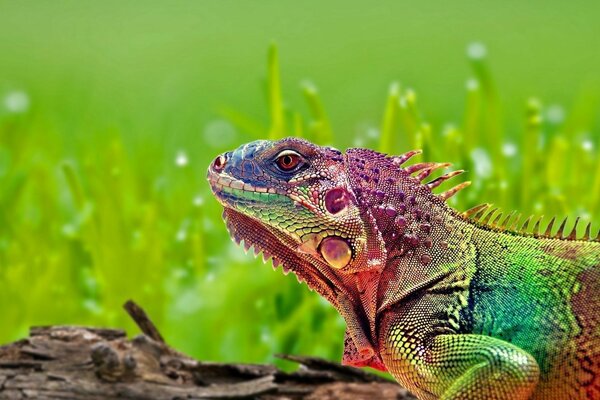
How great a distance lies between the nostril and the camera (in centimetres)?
274

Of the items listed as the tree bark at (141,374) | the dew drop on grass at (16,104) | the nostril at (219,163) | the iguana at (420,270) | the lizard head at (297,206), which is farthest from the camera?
the dew drop on grass at (16,104)

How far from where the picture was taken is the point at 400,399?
339 cm

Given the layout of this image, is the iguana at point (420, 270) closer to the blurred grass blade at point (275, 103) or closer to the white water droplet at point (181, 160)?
the white water droplet at point (181, 160)

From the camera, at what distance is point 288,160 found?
271 cm

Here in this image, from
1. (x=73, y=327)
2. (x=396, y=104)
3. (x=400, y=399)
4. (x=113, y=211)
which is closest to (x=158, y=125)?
(x=113, y=211)

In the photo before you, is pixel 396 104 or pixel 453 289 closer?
pixel 453 289

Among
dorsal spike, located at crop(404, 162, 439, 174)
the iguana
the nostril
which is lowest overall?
the iguana

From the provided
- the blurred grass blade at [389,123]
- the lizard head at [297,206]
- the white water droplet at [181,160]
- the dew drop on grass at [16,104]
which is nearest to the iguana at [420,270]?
the lizard head at [297,206]

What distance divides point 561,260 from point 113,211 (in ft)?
9.30

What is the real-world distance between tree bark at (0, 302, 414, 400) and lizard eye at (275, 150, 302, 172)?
1064mm

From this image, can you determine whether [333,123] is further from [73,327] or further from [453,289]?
[453,289]

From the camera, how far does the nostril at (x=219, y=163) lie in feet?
8.98

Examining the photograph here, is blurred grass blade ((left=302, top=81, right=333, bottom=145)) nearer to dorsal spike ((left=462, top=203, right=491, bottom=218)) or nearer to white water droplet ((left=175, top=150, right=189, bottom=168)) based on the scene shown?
white water droplet ((left=175, top=150, right=189, bottom=168))

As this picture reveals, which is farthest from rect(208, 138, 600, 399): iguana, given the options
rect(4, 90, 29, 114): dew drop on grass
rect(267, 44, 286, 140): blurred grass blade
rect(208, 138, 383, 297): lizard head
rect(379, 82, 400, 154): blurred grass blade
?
rect(4, 90, 29, 114): dew drop on grass
